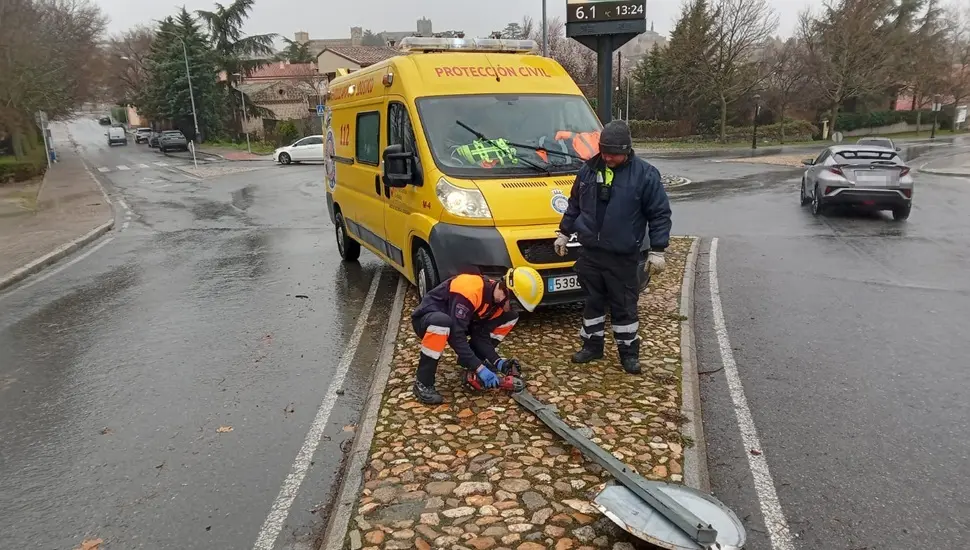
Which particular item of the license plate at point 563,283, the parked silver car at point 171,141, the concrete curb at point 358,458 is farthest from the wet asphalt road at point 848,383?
the parked silver car at point 171,141

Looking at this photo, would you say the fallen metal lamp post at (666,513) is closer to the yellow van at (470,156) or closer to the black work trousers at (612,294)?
the black work trousers at (612,294)

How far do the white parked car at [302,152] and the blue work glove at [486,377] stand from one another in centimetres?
3253

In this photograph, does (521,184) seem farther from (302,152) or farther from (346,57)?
(346,57)

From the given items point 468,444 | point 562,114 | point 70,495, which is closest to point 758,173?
point 562,114

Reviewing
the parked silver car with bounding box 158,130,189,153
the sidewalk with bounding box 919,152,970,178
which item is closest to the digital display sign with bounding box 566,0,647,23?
the sidewalk with bounding box 919,152,970,178

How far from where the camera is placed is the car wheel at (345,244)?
9938 mm

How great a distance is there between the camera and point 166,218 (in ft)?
53.8

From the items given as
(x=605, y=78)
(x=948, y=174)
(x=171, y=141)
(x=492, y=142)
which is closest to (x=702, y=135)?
(x=948, y=174)

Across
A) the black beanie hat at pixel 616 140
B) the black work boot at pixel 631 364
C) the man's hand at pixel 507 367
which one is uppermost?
the black beanie hat at pixel 616 140

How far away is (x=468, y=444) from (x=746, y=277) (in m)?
5.77

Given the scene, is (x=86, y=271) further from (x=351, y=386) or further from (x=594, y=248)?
(x=594, y=248)

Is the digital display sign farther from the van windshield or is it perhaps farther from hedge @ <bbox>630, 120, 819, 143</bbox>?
hedge @ <bbox>630, 120, 819, 143</bbox>

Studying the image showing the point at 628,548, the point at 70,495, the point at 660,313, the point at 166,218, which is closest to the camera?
the point at 628,548

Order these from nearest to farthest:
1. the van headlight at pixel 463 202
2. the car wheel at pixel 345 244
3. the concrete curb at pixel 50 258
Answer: the van headlight at pixel 463 202 → the concrete curb at pixel 50 258 → the car wheel at pixel 345 244
